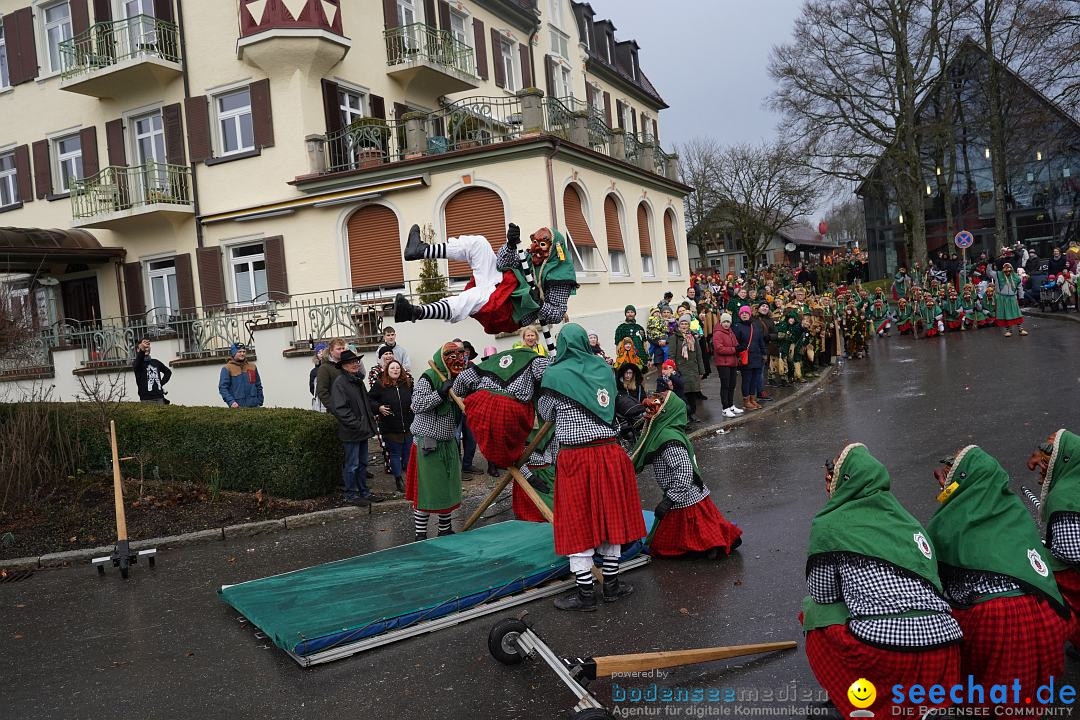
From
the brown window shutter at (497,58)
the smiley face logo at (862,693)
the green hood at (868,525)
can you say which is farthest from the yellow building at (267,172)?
the smiley face logo at (862,693)

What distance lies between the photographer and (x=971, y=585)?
12.7 feet

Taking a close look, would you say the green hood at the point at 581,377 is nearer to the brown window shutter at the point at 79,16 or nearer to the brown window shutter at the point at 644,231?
the brown window shutter at the point at 644,231

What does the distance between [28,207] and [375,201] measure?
38.1ft

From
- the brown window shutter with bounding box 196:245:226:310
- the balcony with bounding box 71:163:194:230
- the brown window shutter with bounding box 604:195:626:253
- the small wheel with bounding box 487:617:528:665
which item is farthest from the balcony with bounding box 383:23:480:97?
the small wheel with bounding box 487:617:528:665

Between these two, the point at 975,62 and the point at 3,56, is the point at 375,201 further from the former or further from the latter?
the point at 975,62

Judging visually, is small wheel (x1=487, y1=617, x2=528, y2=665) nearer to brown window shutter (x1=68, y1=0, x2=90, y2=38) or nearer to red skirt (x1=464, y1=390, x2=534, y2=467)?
red skirt (x1=464, y1=390, x2=534, y2=467)

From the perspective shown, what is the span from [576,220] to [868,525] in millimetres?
16913

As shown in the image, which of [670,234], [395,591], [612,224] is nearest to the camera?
[395,591]

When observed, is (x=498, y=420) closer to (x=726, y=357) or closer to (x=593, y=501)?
(x=593, y=501)

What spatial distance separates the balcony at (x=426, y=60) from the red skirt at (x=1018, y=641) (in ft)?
66.7

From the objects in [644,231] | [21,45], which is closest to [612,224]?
[644,231]

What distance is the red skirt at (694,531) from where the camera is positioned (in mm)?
6805

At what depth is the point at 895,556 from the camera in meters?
3.66

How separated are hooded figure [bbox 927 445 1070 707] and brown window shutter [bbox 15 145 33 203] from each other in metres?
26.2
